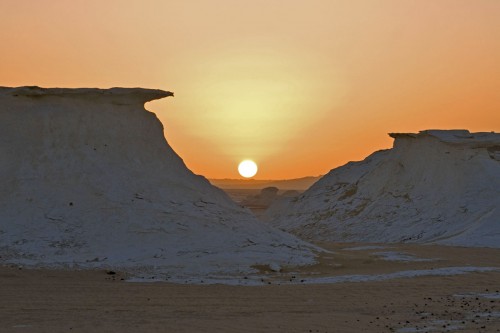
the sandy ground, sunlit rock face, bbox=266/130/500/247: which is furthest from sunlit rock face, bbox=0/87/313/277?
sunlit rock face, bbox=266/130/500/247

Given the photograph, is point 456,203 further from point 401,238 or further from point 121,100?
point 121,100

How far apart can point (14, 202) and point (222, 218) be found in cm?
592

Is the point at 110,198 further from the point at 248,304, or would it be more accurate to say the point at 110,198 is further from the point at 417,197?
the point at 417,197

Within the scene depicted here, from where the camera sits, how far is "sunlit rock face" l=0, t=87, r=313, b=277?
19891mm

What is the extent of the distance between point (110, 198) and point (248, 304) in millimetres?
7575

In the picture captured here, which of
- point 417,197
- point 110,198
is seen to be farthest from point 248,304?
point 417,197

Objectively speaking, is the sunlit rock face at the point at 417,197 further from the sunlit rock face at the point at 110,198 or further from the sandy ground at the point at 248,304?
the sandy ground at the point at 248,304

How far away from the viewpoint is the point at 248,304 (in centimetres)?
1532

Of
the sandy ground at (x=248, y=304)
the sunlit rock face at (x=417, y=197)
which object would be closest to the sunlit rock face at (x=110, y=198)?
the sandy ground at (x=248, y=304)

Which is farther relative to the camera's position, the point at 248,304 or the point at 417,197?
the point at 417,197

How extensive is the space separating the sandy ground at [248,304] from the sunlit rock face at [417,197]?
11.9 meters

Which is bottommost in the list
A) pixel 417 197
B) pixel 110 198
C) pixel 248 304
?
pixel 248 304

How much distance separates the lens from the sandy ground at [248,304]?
13164 millimetres

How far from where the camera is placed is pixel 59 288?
656 inches
